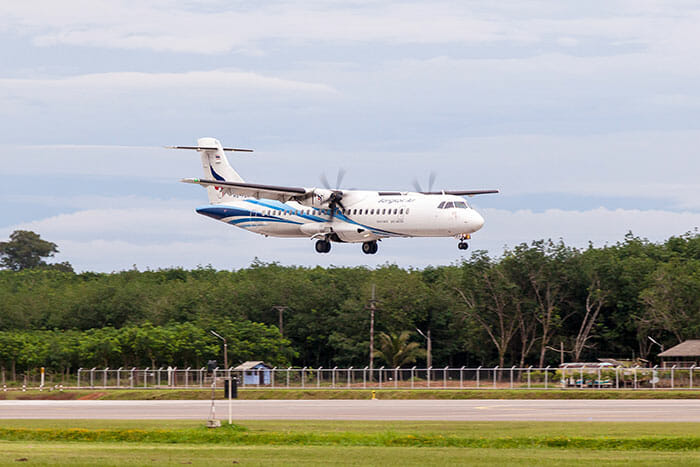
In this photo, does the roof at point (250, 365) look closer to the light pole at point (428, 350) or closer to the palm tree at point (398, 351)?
the palm tree at point (398, 351)

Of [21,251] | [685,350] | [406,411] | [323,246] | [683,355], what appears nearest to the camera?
[406,411]

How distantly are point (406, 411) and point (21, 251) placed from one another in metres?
148

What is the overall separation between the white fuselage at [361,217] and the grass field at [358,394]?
10.4 metres

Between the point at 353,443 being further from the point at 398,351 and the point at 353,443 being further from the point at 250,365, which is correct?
the point at 398,351

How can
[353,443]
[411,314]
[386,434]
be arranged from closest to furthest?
[353,443], [386,434], [411,314]

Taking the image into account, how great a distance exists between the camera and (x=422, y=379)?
7725cm

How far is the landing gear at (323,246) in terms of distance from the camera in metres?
64.7

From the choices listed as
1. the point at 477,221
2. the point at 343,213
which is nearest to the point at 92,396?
the point at 343,213

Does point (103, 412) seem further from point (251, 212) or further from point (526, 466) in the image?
point (526, 466)

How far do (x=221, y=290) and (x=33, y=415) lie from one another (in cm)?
6620

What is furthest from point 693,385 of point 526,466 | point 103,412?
point 526,466

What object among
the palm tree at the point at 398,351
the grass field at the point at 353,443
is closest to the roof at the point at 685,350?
the palm tree at the point at 398,351

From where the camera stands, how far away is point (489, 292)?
330 ft

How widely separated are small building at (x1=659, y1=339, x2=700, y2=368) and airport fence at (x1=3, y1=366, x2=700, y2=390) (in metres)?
9.95
